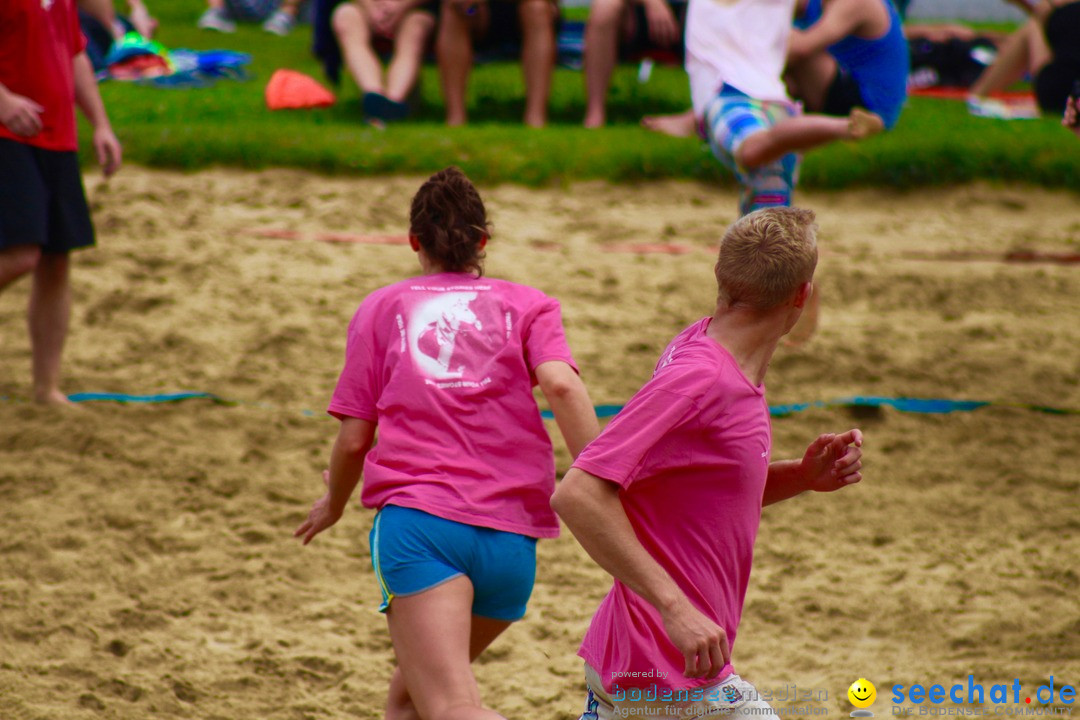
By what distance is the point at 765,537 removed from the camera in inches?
157

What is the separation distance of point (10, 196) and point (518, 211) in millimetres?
3081

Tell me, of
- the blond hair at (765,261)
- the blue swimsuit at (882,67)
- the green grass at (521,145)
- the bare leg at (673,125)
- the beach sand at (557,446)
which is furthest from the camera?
the bare leg at (673,125)

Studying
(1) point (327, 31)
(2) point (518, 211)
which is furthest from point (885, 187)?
(1) point (327, 31)

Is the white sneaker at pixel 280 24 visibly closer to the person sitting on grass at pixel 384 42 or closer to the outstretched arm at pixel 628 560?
the person sitting on grass at pixel 384 42

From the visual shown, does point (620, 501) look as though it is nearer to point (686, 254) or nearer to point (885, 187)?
point (686, 254)

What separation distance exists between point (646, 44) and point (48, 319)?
5075 mm

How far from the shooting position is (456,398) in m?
2.50

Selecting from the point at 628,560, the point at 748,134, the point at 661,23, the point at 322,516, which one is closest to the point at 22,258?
the point at 322,516

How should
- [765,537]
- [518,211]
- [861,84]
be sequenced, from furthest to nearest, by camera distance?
1. [518,211]
2. [861,84]
3. [765,537]

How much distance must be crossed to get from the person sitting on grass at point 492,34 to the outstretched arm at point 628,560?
602 cm

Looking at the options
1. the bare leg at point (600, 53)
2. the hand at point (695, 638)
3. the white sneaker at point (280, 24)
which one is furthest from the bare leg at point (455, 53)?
the hand at point (695, 638)

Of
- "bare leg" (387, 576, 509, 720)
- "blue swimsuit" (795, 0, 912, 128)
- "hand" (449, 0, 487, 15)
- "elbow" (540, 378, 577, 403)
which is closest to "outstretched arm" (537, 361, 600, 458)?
"elbow" (540, 378, 577, 403)

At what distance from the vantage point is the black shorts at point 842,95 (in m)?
5.69

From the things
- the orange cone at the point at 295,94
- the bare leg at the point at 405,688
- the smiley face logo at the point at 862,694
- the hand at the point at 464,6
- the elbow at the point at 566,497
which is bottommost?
the smiley face logo at the point at 862,694
